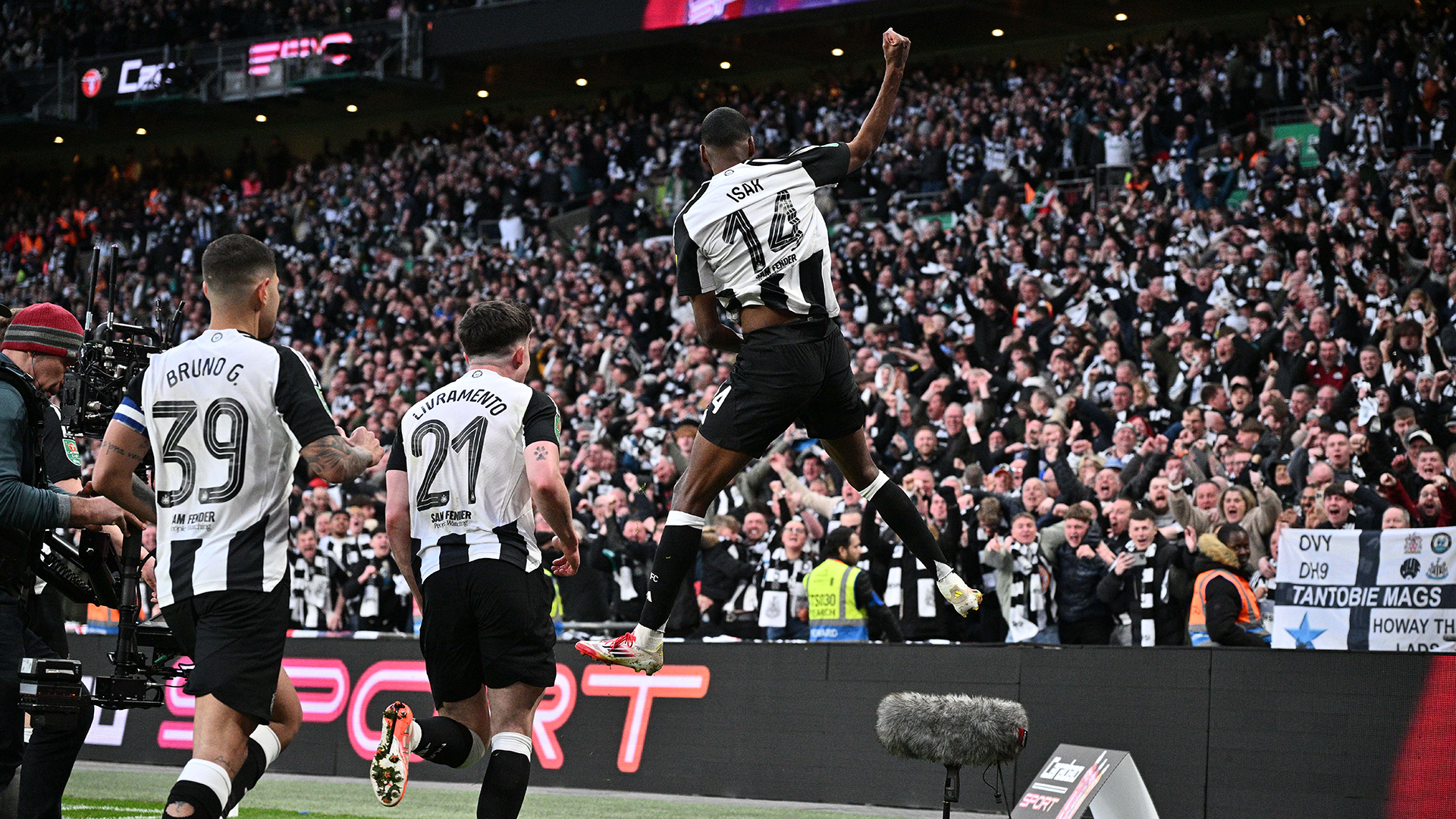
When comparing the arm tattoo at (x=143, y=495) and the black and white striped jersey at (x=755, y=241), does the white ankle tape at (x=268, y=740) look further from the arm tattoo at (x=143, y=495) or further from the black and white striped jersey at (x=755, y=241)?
the black and white striped jersey at (x=755, y=241)

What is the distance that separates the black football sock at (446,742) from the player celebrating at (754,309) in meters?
0.55

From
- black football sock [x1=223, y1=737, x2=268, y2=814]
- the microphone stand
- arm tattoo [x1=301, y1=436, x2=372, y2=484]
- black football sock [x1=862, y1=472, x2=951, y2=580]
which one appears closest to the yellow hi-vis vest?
the microphone stand

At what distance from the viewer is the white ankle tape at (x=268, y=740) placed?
532 cm

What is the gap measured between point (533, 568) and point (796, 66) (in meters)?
25.7

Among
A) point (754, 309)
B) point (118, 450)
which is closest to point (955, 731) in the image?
point (754, 309)

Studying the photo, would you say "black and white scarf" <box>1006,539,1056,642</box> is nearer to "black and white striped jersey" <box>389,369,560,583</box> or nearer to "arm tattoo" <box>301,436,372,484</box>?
"black and white striped jersey" <box>389,369,560,583</box>

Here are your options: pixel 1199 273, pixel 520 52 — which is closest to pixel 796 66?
pixel 520 52

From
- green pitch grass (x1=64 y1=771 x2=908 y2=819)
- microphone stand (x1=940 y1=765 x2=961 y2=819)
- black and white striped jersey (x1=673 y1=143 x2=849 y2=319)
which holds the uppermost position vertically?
black and white striped jersey (x1=673 y1=143 x2=849 y2=319)

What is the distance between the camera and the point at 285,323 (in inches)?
1035

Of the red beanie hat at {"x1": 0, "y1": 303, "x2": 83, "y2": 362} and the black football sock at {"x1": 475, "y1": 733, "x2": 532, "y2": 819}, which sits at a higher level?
the red beanie hat at {"x1": 0, "y1": 303, "x2": 83, "y2": 362}

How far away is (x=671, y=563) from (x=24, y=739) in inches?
105

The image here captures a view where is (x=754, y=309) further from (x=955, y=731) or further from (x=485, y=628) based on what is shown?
(x=955, y=731)

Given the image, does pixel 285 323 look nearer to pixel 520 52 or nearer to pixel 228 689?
pixel 520 52

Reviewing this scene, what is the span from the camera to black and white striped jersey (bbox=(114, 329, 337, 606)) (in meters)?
4.91
